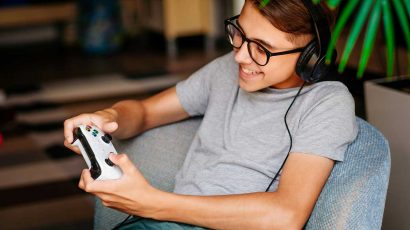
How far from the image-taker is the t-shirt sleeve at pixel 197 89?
1.64 metres

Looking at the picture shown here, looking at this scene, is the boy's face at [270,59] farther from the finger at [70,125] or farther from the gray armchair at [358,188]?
the finger at [70,125]

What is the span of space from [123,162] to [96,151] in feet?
0.20

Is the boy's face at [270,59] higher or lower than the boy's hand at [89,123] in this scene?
higher

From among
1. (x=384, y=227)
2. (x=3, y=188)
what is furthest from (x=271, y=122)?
(x=3, y=188)

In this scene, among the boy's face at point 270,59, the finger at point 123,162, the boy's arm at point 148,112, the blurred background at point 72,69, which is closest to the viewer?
the finger at point 123,162

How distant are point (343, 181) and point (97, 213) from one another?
651 mm

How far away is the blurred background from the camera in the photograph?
111 inches

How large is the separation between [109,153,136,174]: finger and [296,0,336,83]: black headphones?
0.38 metres

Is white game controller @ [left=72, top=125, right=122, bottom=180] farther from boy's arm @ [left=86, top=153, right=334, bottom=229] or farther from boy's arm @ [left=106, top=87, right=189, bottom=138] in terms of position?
boy's arm @ [left=106, top=87, right=189, bottom=138]

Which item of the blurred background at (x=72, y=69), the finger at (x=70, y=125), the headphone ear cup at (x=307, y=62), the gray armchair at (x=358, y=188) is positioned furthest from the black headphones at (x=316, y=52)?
the blurred background at (x=72, y=69)

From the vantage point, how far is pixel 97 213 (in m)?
1.68

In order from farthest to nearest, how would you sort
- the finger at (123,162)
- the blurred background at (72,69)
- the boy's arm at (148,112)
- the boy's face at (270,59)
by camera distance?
the blurred background at (72,69)
the boy's arm at (148,112)
the boy's face at (270,59)
the finger at (123,162)

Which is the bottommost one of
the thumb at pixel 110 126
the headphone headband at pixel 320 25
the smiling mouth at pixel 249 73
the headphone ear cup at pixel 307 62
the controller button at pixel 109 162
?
the thumb at pixel 110 126

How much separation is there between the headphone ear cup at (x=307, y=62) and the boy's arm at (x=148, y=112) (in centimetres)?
39
